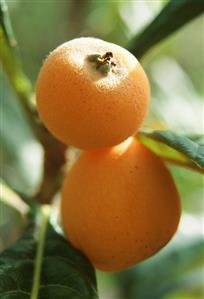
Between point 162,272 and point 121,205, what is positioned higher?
point 121,205

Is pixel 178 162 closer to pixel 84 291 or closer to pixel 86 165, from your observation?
pixel 86 165

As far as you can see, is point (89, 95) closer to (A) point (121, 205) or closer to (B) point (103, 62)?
(B) point (103, 62)

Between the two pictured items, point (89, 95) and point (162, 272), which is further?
point (162, 272)

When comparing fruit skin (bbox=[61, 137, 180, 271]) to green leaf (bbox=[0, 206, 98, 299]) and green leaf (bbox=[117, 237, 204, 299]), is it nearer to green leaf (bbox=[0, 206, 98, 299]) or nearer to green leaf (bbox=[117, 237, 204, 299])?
green leaf (bbox=[0, 206, 98, 299])

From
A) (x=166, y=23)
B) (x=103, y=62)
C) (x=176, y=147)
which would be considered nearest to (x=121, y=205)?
(x=176, y=147)

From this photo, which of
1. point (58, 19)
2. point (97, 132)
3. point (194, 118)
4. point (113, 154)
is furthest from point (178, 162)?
point (58, 19)

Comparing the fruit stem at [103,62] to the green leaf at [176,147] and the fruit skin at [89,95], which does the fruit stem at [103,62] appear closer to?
the fruit skin at [89,95]

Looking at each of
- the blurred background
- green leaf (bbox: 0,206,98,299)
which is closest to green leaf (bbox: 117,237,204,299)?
the blurred background
